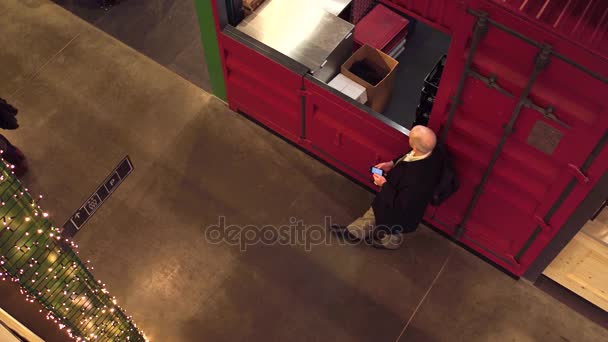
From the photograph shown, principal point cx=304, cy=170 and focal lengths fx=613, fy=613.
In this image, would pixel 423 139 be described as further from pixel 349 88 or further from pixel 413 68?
pixel 413 68

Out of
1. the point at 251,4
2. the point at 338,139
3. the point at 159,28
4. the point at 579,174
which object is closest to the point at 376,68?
the point at 338,139

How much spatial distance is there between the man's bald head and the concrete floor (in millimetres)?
1634

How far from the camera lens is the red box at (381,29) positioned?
6.80 meters

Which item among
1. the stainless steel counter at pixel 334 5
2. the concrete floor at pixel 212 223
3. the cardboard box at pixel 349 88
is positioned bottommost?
the concrete floor at pixel 212 223

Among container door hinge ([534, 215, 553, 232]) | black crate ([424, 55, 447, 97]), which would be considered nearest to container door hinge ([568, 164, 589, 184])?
container door hinge ([534, 215, 553, 232])

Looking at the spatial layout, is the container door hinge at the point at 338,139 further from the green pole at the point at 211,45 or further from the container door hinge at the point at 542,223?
the container door hinge at the point at 542,223

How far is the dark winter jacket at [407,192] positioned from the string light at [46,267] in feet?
8.34

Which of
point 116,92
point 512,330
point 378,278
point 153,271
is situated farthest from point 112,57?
point 512,330

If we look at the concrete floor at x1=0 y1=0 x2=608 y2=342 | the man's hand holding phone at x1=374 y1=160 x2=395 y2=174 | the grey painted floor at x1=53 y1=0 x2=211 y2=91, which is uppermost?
the man's hand holding phone at x1=374 y1=160 x2=395 y2=174

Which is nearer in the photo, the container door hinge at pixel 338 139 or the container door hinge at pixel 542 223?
the container door hinge at pixel 542 223

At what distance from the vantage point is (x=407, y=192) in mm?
5238

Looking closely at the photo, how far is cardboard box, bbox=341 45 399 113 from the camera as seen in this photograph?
20.2 ft

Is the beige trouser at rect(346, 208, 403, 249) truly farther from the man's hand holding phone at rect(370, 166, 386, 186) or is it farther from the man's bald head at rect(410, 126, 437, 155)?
the man's bald head at rect(410, 126, 437, 155)

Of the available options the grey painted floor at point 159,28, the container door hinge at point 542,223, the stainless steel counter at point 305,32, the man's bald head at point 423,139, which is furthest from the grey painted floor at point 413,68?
the grey painted floor at point 159,28
